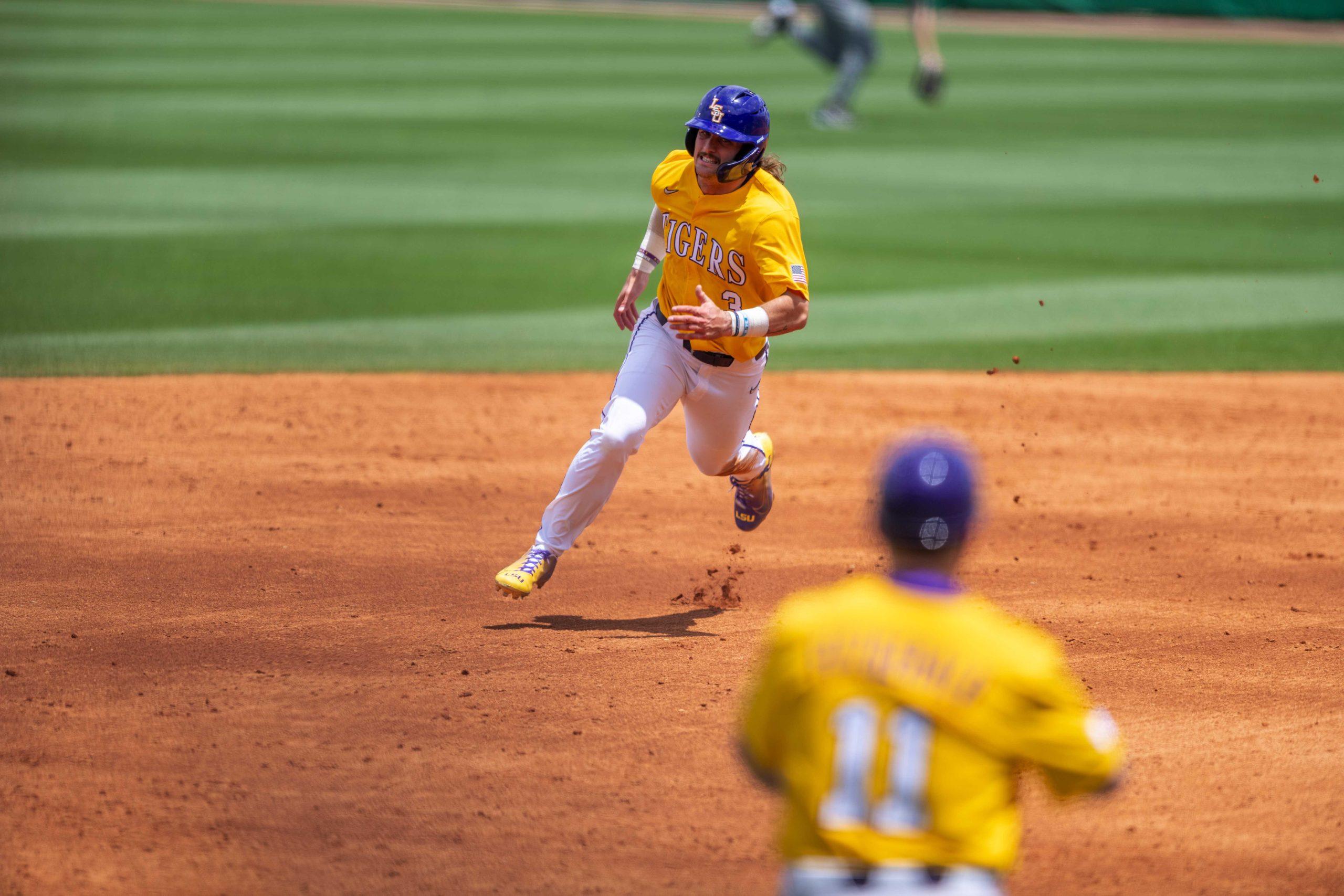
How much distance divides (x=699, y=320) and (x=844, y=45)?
2023 cm

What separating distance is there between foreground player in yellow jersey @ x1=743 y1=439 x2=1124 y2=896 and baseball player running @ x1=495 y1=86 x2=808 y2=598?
10.1ft

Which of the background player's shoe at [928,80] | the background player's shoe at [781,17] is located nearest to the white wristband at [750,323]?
the background player's shoe at [928,80]

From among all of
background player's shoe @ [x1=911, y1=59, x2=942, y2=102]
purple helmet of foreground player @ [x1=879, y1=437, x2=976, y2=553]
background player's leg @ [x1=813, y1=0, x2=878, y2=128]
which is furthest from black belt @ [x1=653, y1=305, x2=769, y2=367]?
background player's shoe @ [x1=911, y1=59, x2=942, y2=102]

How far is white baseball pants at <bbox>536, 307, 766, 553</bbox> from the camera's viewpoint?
6246 mm

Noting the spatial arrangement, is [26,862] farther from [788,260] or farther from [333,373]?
[333,373]

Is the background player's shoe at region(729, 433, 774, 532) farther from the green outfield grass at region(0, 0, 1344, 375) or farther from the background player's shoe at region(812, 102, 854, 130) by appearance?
the background player's shoe at region(812, 102, 854, 130)

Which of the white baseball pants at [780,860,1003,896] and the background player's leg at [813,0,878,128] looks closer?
the white baseball pants at [780,860,1003,896]

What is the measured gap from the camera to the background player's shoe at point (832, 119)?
24.6m

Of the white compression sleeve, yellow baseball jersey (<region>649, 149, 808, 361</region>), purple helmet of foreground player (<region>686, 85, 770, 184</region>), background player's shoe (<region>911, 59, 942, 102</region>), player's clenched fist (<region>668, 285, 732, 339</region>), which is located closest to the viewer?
player's clenched fist (<region>668, 285, 732, 339</region>)

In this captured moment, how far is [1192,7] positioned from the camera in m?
41.1

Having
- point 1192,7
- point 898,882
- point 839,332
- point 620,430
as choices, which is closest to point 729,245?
point 620,430

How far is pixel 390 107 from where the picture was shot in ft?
85.5

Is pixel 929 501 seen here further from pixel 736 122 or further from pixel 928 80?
pixel 928 80

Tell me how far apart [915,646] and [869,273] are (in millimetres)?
12591
